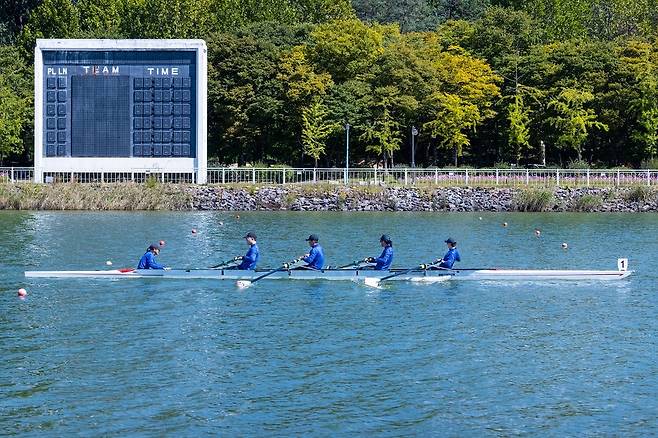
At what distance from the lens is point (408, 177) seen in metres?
74.4

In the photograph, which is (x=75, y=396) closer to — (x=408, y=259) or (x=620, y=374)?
(x=620, y=374)

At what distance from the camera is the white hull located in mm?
37406

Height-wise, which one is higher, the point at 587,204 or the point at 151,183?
the point at 151,183

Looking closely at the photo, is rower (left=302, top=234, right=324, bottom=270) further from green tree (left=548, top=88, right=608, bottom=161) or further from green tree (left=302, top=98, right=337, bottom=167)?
green tree (left=548, top=88, right=608, bottom=161)

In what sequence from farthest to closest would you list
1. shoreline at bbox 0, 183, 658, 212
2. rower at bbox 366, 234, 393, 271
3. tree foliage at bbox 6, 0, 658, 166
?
tree foliage at bbox 6, 0, 658, 166 → shoreline at bbox 0, 183, 658, 212 → rower at bbox 366, 234, 393, 271

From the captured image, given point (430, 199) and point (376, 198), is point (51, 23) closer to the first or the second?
point (376, 198)

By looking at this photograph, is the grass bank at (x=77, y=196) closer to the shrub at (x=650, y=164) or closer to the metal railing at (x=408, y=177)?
the metal railing at (x=408, y=177)

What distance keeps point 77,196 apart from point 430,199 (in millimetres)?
21981

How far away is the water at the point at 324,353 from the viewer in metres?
21.1

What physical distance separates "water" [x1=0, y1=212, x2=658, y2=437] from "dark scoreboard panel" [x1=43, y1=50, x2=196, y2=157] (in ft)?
76.9

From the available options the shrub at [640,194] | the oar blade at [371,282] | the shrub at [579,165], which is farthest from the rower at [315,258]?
the shrub at [579,165]

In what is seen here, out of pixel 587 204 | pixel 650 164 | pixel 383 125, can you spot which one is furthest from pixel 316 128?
pixel 650 164

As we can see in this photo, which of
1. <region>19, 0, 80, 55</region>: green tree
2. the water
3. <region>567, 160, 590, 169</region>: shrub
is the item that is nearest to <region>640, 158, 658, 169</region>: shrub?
<region>567, 160, 590, 169</region>: shrub

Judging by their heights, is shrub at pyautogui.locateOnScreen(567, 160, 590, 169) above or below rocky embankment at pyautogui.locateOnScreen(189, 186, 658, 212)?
above
